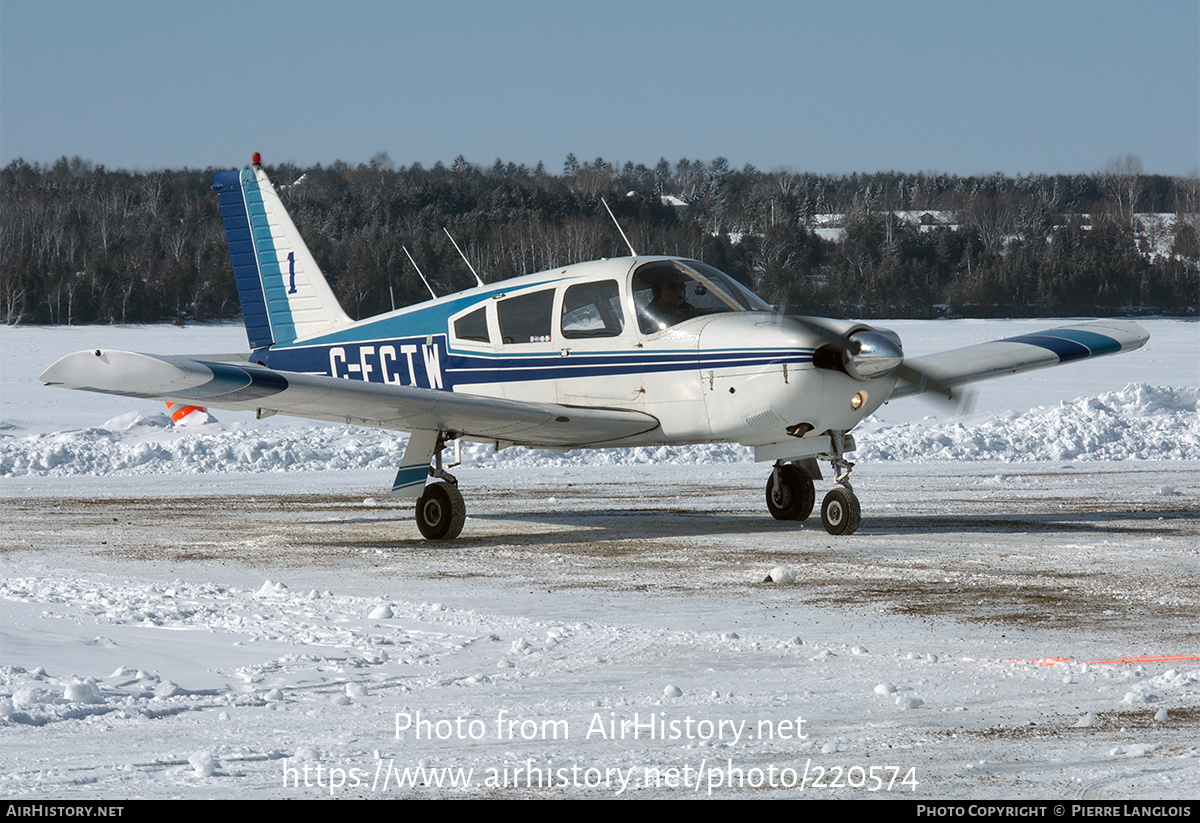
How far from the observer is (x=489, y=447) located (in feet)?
72.6

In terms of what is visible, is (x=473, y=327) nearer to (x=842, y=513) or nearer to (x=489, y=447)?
(x=842, y=513)

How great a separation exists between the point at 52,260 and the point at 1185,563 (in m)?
79.7

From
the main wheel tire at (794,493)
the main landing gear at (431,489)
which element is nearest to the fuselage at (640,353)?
the main landing gear at (431,489)

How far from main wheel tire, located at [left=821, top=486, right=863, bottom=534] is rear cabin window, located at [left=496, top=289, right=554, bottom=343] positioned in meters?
3.16

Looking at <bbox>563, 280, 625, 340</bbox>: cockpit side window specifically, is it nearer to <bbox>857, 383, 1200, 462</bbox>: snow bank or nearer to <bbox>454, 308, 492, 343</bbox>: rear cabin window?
<bbox>454, 308, 492, 343</bbox>: rear cabin window

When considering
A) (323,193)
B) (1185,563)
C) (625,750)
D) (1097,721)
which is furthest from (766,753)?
(323,193)

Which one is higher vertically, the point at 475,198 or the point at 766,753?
the point at 475,198

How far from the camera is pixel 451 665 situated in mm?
5504

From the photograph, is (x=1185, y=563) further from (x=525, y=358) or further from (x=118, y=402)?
(x=118, y=402)

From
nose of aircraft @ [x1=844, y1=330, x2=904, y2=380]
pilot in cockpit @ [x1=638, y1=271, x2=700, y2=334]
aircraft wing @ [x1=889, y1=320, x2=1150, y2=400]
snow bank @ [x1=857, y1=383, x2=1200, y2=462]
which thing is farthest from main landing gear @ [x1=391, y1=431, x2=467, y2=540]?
snow bank @ [x1=857, y1=383, x2=1200, y2=462]

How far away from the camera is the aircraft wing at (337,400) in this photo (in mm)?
8430

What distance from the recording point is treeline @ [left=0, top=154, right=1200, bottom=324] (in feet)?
160

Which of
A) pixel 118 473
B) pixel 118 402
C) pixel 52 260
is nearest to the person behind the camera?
pixel 118 473

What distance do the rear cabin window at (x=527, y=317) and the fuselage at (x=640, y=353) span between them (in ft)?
0.04
